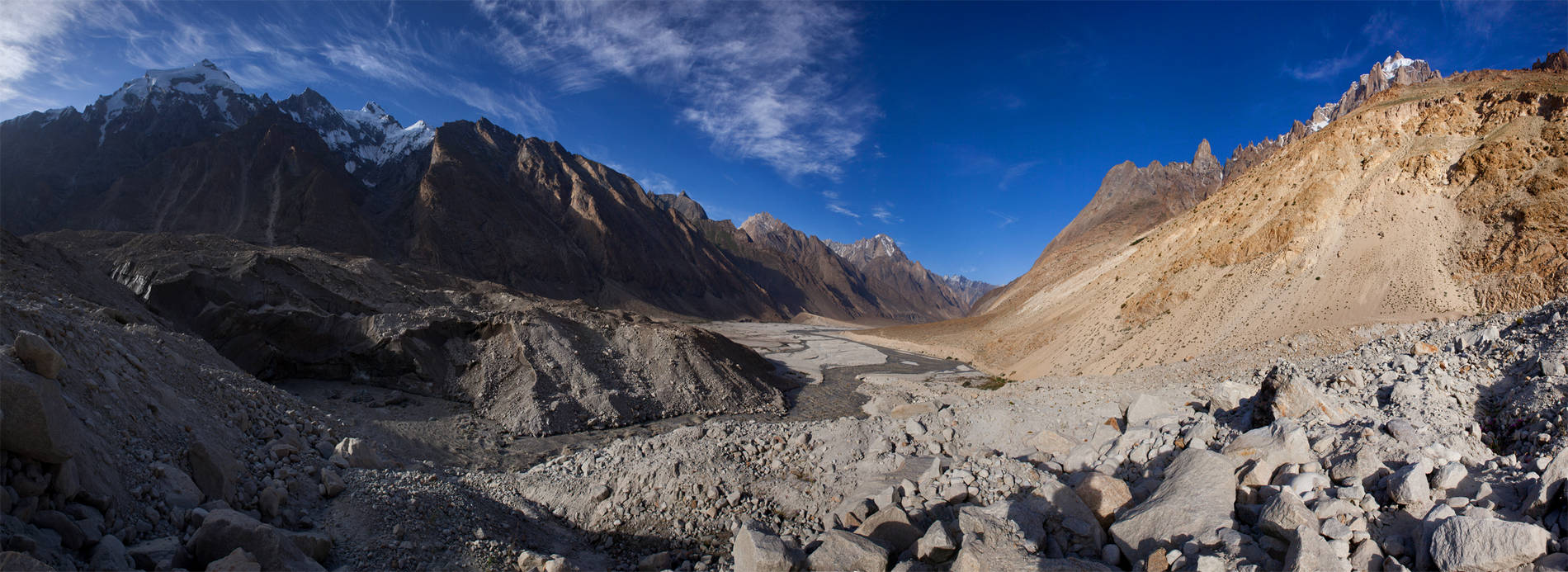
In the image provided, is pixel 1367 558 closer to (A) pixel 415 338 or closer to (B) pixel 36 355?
(B) pixel 36 355

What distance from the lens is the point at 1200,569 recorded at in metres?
5.16

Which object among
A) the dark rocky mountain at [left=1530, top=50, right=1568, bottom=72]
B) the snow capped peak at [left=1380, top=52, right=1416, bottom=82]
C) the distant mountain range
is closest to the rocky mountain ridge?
the snow capped peak at [left=1380, top=52, right=1416, bottom=82]

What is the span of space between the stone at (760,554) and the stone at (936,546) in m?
1.53

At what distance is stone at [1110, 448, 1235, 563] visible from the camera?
5984 mm

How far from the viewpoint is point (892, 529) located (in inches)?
299

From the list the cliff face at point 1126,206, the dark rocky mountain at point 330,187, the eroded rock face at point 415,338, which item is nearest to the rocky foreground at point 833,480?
the eroded rock face at point 415,338

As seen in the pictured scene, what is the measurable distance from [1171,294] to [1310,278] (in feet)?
20.3

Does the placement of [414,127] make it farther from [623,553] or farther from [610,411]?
[623,553]

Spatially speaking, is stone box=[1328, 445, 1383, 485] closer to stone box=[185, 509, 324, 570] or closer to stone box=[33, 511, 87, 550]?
stone box=[185, 509, 324, 570]

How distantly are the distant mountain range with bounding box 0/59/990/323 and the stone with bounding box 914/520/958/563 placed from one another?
7283 cm

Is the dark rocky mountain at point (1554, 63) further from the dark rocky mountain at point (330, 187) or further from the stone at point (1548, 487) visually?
the dark rocky mountain at point (330, 187)

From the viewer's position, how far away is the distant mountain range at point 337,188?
60938 mm

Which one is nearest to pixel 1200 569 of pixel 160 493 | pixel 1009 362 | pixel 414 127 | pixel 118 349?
pixel 160 493

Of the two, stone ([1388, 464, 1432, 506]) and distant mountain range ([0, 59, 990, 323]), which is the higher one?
distant mountain range ([0, 59, 990, 323])
